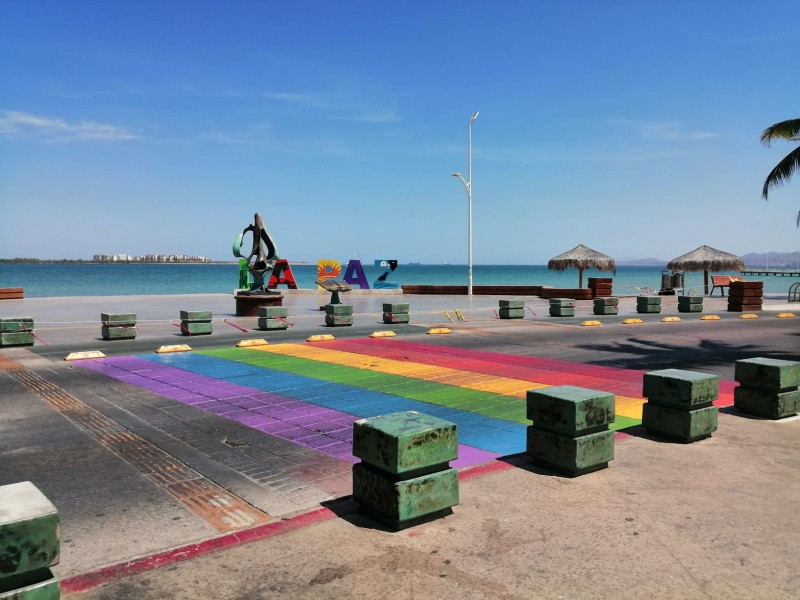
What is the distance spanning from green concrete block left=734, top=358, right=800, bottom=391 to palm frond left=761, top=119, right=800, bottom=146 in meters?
17.8

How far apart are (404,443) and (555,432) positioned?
206 centimetres

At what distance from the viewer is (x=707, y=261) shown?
144 feet

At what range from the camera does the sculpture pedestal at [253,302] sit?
2495cm

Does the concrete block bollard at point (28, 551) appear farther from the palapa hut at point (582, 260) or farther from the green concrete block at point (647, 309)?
the palapa hut at point (582, 260)

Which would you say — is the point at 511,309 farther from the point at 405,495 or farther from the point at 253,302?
the point at 405,495

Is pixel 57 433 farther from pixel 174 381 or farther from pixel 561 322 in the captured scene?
pixel 561 322

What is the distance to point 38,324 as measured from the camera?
2141cm

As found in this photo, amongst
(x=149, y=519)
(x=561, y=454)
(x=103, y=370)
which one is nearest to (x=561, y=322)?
(x=103, y=370)

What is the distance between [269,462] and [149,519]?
171 centimetres

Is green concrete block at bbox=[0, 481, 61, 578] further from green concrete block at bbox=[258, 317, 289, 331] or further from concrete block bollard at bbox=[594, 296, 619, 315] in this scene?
concrete block bollard at bbox=[594, 296, 619, 315]

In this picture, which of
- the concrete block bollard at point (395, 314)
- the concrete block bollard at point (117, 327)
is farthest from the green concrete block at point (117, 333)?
the concrete block bollard at point (395, 314)

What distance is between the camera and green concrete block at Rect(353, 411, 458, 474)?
15.9 feet

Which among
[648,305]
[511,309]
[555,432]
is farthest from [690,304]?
[555,432]

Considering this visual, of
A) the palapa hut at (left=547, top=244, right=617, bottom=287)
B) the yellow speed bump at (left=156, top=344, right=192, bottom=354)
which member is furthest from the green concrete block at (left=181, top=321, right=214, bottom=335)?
the palapa hut at (left=547, top=244, right=617, bottom=287)
